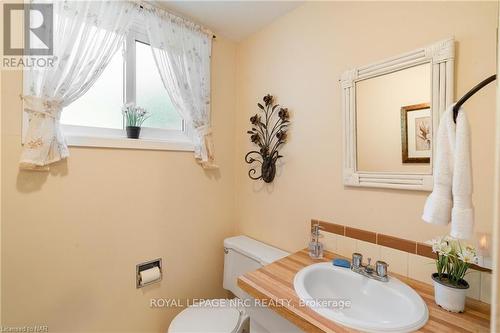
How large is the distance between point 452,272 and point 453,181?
1.31ft

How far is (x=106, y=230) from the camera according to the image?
1245 millimetres

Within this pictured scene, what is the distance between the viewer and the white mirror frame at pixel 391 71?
2.87ft

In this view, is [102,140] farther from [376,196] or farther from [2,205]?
[376,196]

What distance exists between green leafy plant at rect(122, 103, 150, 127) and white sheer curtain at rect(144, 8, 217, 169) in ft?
0.74

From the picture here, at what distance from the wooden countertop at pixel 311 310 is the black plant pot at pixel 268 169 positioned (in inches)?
24.9

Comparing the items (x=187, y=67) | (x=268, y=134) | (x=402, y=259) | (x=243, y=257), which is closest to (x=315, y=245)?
(x=402, y=259)

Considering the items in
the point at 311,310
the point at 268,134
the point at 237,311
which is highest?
the point at 268,134

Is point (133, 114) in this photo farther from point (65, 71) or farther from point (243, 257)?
point (243, 257)

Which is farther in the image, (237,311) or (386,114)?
(237,311)

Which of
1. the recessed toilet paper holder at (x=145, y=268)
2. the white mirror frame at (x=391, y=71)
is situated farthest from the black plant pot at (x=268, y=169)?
the recessed toilet paper holder at (x=145, y=268)

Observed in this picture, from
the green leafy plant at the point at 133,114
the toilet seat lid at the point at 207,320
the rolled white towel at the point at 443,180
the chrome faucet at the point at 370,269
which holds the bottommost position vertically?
the toilet seat lid at the point at 207,320

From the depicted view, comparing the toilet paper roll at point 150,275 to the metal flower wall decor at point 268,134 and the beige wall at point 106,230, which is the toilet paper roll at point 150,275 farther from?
the metal flower wall decor at point 268,134

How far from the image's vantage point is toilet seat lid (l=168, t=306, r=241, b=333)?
1.18 meters

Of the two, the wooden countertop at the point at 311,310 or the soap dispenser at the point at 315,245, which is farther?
the soap dispenser at the point at 315,245
